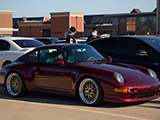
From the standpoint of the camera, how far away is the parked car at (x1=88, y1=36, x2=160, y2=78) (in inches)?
358

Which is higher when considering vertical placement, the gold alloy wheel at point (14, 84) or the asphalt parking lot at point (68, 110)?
the gold alloy wheel at point (14, 84)

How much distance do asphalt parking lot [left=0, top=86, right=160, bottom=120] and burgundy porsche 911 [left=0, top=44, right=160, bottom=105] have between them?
0.74ft

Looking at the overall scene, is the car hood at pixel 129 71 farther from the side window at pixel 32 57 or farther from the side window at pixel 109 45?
the side window at pixel 109 45

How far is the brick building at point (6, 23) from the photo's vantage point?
7331 centimetres

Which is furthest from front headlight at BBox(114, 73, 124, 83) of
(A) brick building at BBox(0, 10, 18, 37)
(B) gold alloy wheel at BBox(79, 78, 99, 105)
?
(A) brick building at BBox(0, 10, 18, 37)

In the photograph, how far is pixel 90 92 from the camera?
6703 mm

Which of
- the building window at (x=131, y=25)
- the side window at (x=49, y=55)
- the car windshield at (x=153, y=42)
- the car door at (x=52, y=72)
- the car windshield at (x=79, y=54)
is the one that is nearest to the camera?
the car door at (x=52, y=72)

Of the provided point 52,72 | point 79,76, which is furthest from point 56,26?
point 79,76

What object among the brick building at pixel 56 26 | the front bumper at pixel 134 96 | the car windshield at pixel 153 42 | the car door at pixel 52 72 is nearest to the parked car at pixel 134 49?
the car windshield at pixel 153 42

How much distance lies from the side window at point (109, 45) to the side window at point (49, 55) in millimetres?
2884

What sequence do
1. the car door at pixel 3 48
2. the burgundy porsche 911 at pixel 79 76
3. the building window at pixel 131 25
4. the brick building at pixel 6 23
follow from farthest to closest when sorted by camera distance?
the brick building at pixel 6 23 → the building window at pixel 131 25 → the car door at pixel 3 48 → the burgundy porsche 911 at pixel 79 76

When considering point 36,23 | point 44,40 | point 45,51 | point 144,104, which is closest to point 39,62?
point 45,51

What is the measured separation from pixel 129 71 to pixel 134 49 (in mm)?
2882

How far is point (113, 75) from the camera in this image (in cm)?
652
